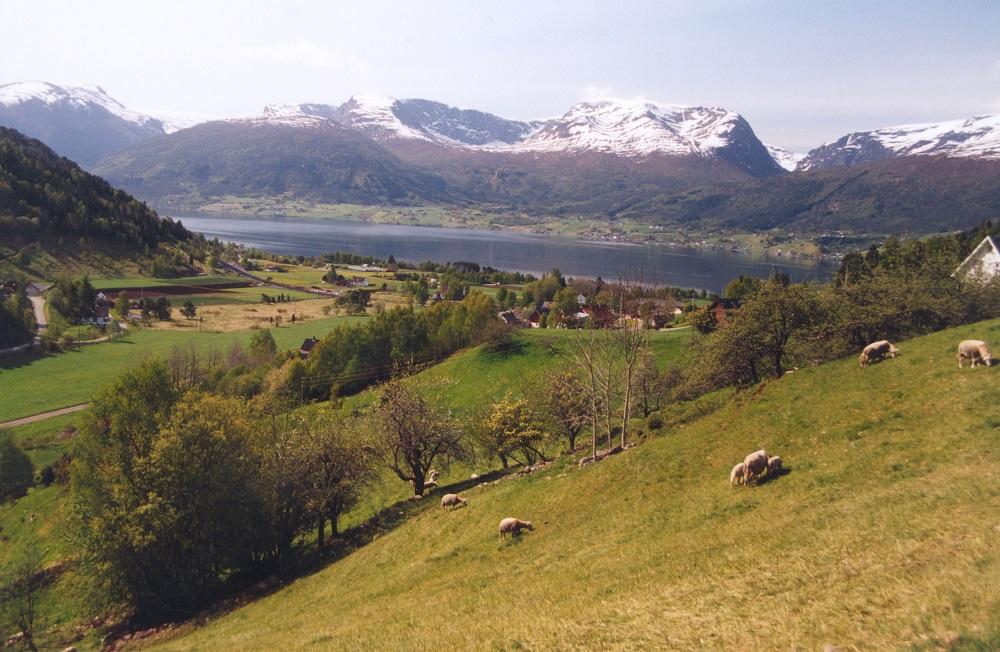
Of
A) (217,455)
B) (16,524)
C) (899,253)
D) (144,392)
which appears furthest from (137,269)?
(899,253)

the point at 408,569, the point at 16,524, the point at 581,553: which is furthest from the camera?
the point at 16,524

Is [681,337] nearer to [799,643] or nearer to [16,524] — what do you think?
[799,643]

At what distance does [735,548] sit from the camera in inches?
538

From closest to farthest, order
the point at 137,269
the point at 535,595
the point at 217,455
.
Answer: the point at 535,595
the point at 217,455
the point at 137,269

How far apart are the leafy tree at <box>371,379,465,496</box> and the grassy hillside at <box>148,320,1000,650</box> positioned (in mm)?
7149

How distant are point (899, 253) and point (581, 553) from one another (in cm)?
7824

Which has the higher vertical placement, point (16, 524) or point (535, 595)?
point (535, 595)

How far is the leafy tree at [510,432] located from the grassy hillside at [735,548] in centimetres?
913

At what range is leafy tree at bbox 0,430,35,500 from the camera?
49.6 meters

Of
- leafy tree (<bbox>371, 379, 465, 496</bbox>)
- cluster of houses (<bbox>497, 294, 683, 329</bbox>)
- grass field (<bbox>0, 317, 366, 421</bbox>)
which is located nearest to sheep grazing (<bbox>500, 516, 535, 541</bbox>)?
leafy tree (<bbox>371, 379, 465, 496</bbox>)

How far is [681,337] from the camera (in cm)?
5969

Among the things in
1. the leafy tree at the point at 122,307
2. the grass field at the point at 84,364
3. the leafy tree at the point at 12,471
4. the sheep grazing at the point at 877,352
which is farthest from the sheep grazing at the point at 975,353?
the leafy tree at the point at 122,307

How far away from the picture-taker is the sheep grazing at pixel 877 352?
82.7ft

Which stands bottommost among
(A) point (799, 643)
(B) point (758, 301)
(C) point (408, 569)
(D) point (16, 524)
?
(D) point (16, 524)
